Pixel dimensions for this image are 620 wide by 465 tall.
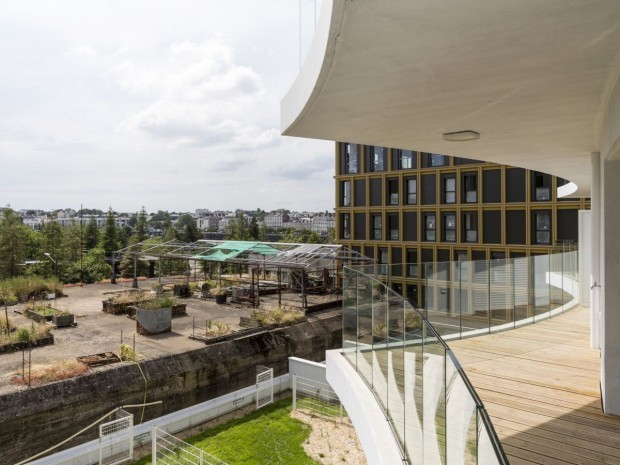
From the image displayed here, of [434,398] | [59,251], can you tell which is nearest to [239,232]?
[59,251]

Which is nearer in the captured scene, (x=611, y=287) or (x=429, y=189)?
(x=611, y=287)

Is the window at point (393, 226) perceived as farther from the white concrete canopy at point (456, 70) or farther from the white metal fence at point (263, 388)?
the white concrete canopy at point (456, 70)

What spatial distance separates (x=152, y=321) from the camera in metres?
15.4

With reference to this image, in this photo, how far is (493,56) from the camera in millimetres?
2752

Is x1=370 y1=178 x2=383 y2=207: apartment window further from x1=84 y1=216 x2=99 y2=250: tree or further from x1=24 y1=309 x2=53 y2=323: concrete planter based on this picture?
x1=84 y1=216 x2=99 y2=250: tree

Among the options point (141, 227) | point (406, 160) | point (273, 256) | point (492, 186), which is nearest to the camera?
point (273, 256)

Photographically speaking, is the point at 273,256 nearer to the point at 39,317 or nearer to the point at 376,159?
the point at 39,317

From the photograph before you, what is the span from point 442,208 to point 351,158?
7765mm

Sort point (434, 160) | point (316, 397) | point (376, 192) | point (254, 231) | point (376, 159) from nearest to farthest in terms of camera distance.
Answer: point (316, 397)
point (434, 160)
point (376, 192)
point (376, 159)
point (254, 231)

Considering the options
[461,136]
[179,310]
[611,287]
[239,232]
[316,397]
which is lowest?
[316,397]

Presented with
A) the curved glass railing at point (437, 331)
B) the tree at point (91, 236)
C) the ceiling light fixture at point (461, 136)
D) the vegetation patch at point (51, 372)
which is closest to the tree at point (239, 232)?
the tree at point (91, 236)

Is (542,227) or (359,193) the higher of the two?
(359,193)

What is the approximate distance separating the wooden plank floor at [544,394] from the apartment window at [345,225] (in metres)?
24.1

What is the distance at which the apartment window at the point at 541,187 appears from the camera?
941 inches
